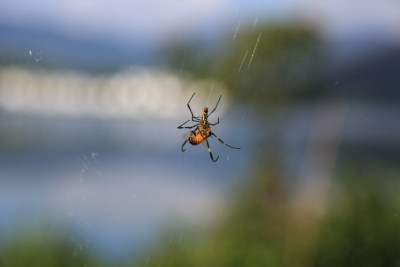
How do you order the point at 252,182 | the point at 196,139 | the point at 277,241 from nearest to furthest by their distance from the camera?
the point at 196,139 < the point at 277,241 < the point at 252,182

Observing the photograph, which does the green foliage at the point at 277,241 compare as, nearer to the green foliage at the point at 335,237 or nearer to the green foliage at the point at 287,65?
the green foliage at the point at 335,237


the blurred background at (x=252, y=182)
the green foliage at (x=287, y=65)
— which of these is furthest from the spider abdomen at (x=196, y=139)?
the green foliage at (x=287, y=65)

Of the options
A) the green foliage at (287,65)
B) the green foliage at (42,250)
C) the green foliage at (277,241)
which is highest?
the green foliage at (287,65)

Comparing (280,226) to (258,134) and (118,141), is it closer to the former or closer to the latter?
(258,134)

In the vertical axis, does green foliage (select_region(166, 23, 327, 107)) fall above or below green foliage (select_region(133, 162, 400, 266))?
above

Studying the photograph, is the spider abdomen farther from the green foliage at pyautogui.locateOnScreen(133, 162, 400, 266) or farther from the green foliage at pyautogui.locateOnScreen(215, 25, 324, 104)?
the green foliage at pyautogui.locateOnScreen(215, 25, 324, 104)

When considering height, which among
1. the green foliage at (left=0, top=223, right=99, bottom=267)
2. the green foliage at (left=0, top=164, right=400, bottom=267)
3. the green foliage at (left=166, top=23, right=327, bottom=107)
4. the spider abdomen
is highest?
the green foliage at (left=166, top=23, right=327, bottom=107)

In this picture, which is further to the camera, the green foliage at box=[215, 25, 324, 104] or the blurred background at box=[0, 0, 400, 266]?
the green foliage at box=[215, 25, 324, 104]

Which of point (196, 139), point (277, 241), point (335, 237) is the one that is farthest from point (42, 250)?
point (335, 237)

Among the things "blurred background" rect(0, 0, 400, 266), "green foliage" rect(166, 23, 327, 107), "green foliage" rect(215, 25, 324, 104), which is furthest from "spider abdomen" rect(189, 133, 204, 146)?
"green foliage" rect(215, 25, 324, 104)

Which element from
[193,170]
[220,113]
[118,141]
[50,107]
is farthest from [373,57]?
[50,107]

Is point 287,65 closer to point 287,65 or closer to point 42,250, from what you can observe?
point 287,65

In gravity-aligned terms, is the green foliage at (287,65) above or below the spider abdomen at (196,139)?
above
